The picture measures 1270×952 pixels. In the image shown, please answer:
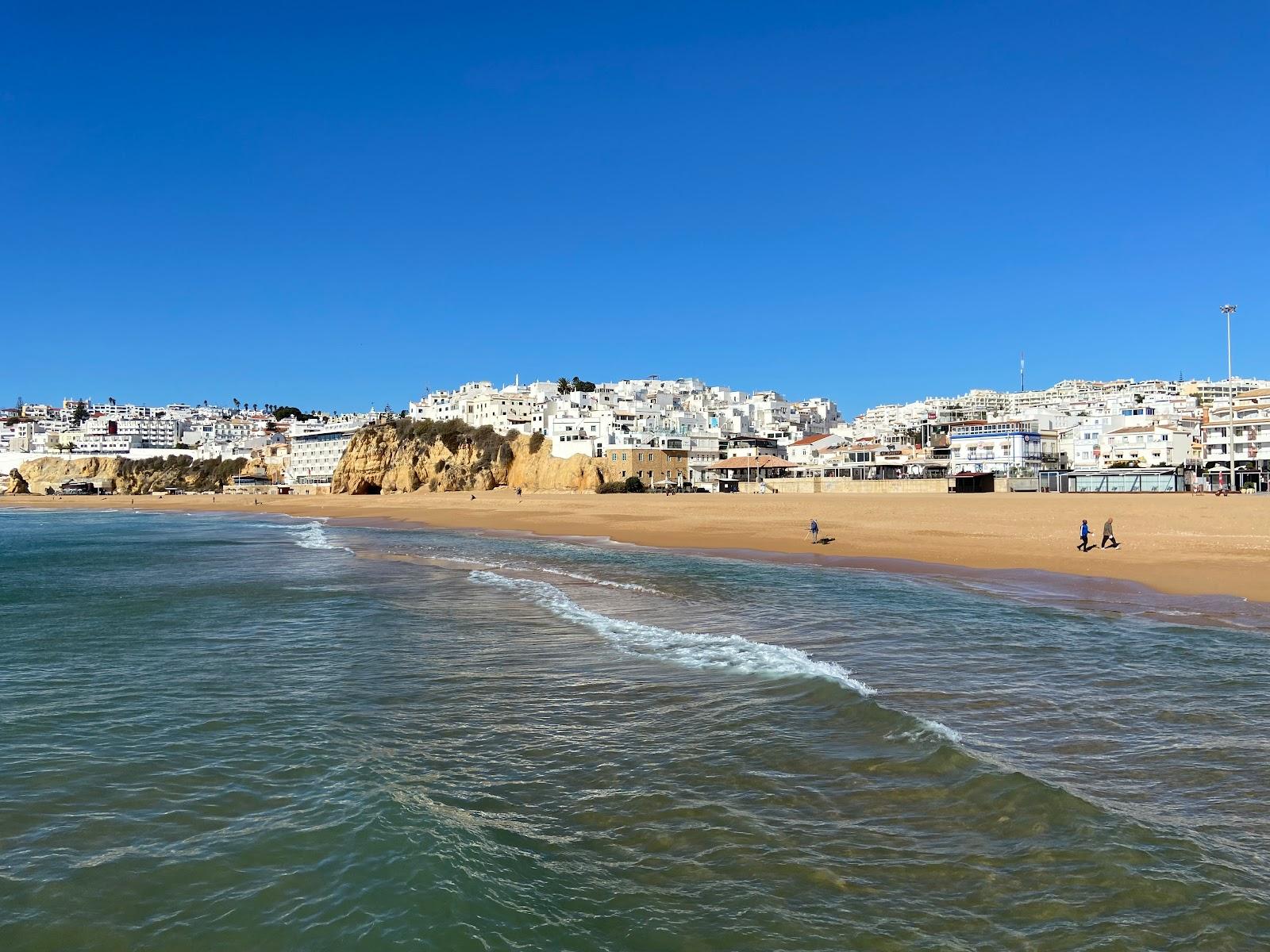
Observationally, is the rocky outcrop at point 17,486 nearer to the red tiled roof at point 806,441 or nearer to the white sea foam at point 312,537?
the white sea foam at point 312,537

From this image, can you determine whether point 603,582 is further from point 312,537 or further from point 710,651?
point 312,537

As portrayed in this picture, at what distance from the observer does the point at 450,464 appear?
95750 mm

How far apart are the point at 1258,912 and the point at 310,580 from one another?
21994mm

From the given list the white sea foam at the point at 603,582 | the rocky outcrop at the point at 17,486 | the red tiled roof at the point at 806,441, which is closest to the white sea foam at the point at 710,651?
the white sea foam at the point at 603,582

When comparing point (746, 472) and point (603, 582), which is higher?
point (746, 472)

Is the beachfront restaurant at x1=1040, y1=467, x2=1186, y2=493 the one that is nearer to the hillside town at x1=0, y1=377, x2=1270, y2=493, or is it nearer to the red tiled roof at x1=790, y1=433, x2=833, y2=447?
the hillside town at x1=0, y1=377, x2=1270, y2=493

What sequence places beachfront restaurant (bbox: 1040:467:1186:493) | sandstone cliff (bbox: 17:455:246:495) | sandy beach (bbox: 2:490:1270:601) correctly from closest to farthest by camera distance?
1. sandy beach (bbox: 2:490:1270:601)
2. beachfront restaurant (bbox: 1040:467:1186:493)
3. sandstone cliff (bbox: 17:455:246:495)

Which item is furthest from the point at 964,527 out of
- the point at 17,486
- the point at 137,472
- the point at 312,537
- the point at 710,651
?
the point at 17,486

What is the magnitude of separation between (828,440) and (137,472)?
110536 millimetres

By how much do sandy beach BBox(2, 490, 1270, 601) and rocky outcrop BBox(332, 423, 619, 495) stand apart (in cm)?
1713

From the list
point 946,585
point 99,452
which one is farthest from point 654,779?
point 99,452

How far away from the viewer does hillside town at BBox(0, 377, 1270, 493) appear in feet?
201

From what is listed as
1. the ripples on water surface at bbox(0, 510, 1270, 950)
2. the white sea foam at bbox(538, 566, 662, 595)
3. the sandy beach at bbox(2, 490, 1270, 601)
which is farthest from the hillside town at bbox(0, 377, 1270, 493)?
the ripples on water surface at bbox(0, 510, 1270, 950)

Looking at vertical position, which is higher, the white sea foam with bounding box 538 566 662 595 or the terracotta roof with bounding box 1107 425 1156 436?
the terracotta roof with bounding box 1107 425 1156 436
